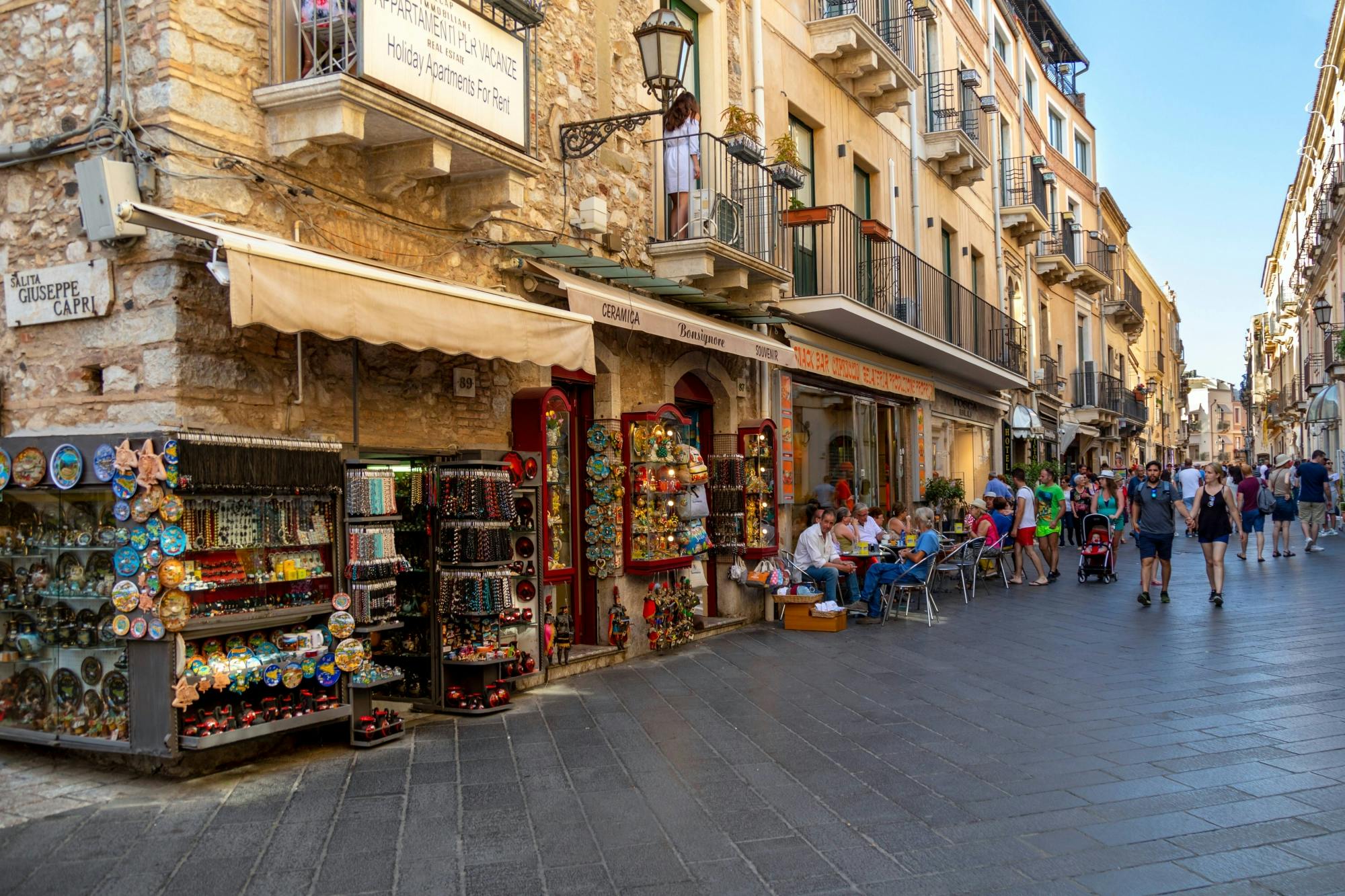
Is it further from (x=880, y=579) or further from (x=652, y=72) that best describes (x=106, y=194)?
(x=880, y=579)

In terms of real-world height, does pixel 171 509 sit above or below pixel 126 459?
below

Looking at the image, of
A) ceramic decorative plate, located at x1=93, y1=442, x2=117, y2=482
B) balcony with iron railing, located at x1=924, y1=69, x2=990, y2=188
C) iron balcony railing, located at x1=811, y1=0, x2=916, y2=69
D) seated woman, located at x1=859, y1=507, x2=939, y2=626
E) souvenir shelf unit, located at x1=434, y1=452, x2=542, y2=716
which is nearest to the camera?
ceramic decorative plate, located at x1=93, y1=442, x2=117, y2=482

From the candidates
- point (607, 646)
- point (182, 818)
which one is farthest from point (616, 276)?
point (182, 818)

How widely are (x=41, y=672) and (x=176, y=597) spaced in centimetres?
125

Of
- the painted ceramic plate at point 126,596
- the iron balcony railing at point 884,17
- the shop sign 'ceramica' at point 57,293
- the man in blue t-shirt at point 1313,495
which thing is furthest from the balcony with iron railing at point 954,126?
the painted ceramic plate at point 126,596

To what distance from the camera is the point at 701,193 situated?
10961 millimetres

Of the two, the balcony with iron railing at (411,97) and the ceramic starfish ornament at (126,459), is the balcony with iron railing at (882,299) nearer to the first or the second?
the balcony with iron railing at (411,97)

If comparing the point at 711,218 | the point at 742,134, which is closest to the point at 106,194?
the point at 711,218

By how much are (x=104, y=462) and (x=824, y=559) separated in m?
8.37

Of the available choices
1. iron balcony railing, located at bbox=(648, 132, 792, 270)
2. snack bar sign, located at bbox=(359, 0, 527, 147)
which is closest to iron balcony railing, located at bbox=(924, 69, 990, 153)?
iron balcony railing, located at bbox=(648, 132, 792, 270)

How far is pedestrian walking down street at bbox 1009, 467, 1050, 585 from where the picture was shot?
53.3ft

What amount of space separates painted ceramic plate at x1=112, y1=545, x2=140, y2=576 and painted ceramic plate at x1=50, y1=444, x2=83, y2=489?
1.55 ft

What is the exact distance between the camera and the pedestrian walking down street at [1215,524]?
41.3 feet

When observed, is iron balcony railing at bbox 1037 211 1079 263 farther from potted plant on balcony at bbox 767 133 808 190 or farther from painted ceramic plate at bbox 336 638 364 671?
painted ceramic plate at bbox 336 638 364 671
